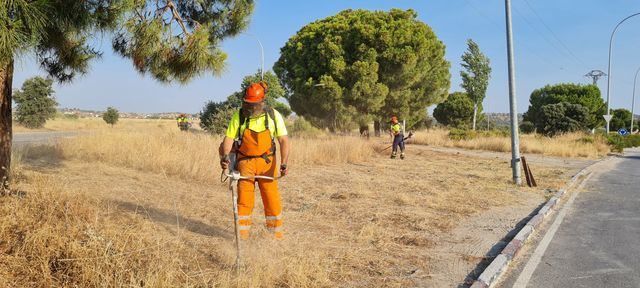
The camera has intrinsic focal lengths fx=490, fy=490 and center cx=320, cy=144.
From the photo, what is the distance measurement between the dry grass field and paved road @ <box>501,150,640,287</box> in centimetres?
64

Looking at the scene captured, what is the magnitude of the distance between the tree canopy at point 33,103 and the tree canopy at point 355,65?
57.4 ft

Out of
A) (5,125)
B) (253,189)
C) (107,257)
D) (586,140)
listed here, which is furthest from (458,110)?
(107,257)

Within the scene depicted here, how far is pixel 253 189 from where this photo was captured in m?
5.16

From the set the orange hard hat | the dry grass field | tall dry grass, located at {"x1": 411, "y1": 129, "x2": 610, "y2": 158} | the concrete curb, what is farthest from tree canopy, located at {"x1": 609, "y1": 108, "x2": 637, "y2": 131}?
the orange hard hat

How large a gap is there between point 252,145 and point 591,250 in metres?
4.15

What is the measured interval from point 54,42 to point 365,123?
20.6 m

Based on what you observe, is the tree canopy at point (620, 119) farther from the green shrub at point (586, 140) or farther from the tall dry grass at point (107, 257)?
the tall dry grass at point (107, 257)

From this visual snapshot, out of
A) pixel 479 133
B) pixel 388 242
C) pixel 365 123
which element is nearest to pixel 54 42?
pixel 388 242

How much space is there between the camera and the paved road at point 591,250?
4.65 metres

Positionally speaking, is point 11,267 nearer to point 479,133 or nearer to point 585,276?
point 585,276

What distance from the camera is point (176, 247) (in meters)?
4.18

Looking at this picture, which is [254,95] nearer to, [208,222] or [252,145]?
[252,145]

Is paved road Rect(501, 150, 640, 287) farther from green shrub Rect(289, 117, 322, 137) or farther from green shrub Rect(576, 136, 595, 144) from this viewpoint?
green shrub Rect(576, 136, 595, 144)

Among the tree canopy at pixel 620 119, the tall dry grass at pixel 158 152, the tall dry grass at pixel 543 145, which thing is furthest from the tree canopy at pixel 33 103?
the tree canopy at pixel 620 119
